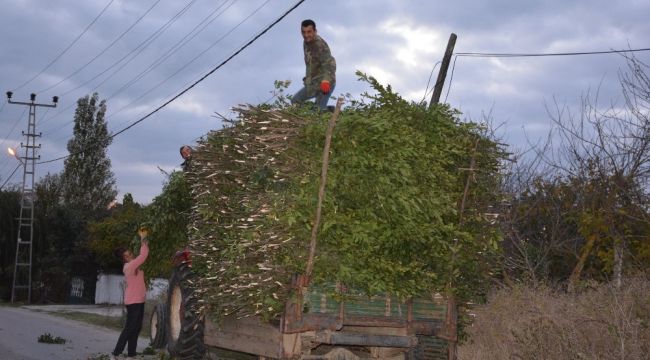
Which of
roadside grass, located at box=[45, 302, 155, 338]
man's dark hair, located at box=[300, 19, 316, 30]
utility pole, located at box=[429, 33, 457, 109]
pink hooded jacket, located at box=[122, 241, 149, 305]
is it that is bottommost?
roadside grass, located at box=[45, 302, 155, 338]

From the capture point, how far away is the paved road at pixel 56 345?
12.0 metres

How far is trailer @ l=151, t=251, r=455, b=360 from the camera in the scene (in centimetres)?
667

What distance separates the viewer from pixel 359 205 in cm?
681

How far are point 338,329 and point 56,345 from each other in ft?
28.6

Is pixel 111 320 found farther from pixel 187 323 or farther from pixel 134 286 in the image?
pixel 187 323

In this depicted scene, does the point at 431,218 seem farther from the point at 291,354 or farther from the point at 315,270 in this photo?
the point at 291,354

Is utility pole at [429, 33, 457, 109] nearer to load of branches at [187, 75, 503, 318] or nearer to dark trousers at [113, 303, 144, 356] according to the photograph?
dark trousers at [113, 303, 144, 356]

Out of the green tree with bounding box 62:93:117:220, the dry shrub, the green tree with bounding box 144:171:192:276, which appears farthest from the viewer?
the green tree with bounding box 62:93:117:220

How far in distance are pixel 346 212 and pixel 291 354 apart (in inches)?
53.1

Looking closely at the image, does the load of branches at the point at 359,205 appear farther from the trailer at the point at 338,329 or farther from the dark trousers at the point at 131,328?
the dark trousers at the point at 131,328

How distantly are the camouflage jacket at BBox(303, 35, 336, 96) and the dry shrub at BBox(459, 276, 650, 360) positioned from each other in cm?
348

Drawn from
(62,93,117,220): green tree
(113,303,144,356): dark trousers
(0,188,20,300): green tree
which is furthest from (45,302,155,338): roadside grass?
(62,93,117,220): green tree

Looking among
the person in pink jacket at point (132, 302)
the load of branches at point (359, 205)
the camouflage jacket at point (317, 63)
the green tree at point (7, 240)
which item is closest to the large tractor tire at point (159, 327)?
the person in pink jacket at point (132, 302)

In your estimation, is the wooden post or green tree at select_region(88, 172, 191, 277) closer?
the wooden post
